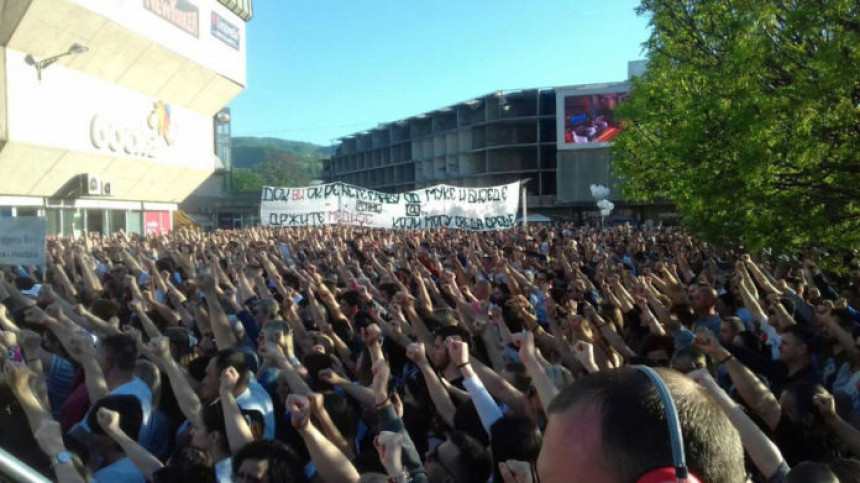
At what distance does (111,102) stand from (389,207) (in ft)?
58.6

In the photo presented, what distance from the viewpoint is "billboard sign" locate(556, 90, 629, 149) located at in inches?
2366

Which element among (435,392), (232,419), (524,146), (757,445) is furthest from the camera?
(524,146)

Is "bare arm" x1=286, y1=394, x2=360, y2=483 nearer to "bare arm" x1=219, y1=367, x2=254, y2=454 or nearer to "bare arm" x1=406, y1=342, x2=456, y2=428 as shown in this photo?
"bare arm" x1=219, y1=367, x2=254, y2=454

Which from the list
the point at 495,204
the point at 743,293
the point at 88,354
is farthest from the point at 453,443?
the point at 495,204

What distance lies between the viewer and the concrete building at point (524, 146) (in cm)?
6088

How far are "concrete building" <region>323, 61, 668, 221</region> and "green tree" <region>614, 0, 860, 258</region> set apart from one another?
1548 inches

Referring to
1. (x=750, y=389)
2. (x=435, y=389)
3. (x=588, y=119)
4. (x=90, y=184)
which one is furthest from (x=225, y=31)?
(x=750, y=389)

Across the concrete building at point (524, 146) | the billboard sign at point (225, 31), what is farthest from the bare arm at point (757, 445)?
the concrete building at point (524, 146)

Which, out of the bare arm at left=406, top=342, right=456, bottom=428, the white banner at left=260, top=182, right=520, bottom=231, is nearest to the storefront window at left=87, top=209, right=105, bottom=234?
the white banner at left=260, top=182, right=520, bottom=231

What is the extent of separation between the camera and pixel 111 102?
31.2 metres

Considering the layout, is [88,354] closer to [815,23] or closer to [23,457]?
[23,457]

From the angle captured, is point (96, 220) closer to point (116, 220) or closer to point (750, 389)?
point (116, 220)

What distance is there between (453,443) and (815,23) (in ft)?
24.8

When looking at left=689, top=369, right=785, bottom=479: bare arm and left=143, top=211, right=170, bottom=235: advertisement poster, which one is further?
left=143, top=211, right=170, bottom=235: advertisement poster
